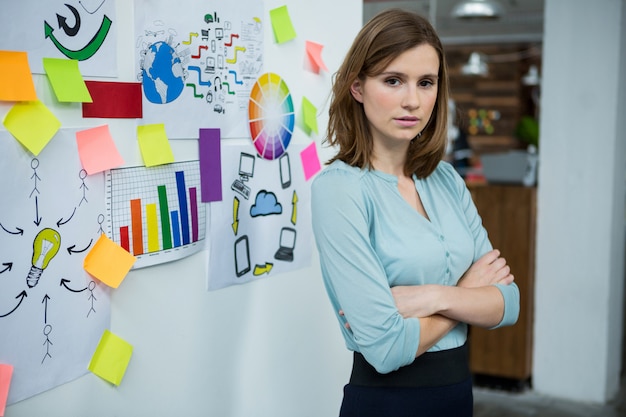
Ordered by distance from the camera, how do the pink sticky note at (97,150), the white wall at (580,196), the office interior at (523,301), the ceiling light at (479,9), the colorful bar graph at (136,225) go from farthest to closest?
the ceiling light at (479,9), the white wall at (580,196), the office interior at (523,301), the colorful bar graph at (136,225), the pink sticky note at (97,150)

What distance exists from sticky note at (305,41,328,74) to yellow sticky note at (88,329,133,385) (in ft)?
3.25

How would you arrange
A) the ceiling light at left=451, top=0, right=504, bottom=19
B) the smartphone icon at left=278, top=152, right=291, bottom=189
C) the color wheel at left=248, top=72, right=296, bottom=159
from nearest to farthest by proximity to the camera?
the color wheel at left=248, top=72, right=296, bottom=159, the smartphone icon at left=278, top=152, right=291, bottom=189, the ceiling light at left=451, top=0, right=504, bottom=19

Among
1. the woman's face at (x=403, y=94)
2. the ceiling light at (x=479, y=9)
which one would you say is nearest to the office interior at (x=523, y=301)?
the ceiling light at (x=479, y=9)

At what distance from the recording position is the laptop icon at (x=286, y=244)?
1890mm

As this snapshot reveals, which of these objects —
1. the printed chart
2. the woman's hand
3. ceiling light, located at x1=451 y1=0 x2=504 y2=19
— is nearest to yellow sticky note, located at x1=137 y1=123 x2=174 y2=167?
the printed chart

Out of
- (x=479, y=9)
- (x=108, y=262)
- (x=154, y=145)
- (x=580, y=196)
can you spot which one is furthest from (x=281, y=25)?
(x=479, y=9)

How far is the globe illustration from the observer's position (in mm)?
1397

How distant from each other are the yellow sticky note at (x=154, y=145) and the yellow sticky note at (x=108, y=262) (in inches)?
7.1

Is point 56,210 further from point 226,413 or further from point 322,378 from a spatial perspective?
point 322,378

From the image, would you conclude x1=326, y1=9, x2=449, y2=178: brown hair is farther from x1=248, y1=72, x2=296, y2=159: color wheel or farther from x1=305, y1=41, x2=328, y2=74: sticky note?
x1=305, y1=41, x2=328, y2=74: sticky note

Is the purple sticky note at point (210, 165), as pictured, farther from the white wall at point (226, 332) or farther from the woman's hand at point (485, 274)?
the woman's hand at point (485, 274)

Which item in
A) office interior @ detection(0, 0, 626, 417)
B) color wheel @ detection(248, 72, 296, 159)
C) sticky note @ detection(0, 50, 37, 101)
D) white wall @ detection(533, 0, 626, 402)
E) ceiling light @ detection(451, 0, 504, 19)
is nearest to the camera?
sticky note @ detection(0, 50, 37, 101)

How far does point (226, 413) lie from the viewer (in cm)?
172

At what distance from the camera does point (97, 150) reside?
1282 millimetres
